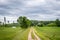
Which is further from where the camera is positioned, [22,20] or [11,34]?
[22,20]

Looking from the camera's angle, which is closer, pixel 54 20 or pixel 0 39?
pixel 0 39

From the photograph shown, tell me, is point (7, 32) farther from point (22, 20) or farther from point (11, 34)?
point (22, 20)

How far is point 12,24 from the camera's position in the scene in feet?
62.9

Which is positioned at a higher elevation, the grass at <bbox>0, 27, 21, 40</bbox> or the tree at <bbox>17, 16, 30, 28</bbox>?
the tree at <bbox>17, 16, 30, 28</bbox>

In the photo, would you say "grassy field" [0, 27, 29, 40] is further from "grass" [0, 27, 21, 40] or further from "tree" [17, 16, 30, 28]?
"tree" [17, 16, 30, 28]

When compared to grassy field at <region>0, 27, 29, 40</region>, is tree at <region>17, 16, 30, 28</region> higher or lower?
higher

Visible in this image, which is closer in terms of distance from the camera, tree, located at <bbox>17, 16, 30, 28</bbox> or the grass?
the grass

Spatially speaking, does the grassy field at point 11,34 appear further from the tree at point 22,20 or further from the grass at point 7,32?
the tree at point 22,20

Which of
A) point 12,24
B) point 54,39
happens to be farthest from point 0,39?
point 54,39

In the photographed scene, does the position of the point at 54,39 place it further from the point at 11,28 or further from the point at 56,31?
the point at 11,28

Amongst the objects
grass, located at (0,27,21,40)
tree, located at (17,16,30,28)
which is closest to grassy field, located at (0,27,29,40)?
grass, located at (0,27,21,40)

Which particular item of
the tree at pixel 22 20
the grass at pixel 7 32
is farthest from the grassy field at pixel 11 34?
the tree at pixel 22 20

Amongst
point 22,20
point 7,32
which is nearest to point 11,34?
point 7,32

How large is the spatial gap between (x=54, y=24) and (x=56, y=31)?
2.21 feet
